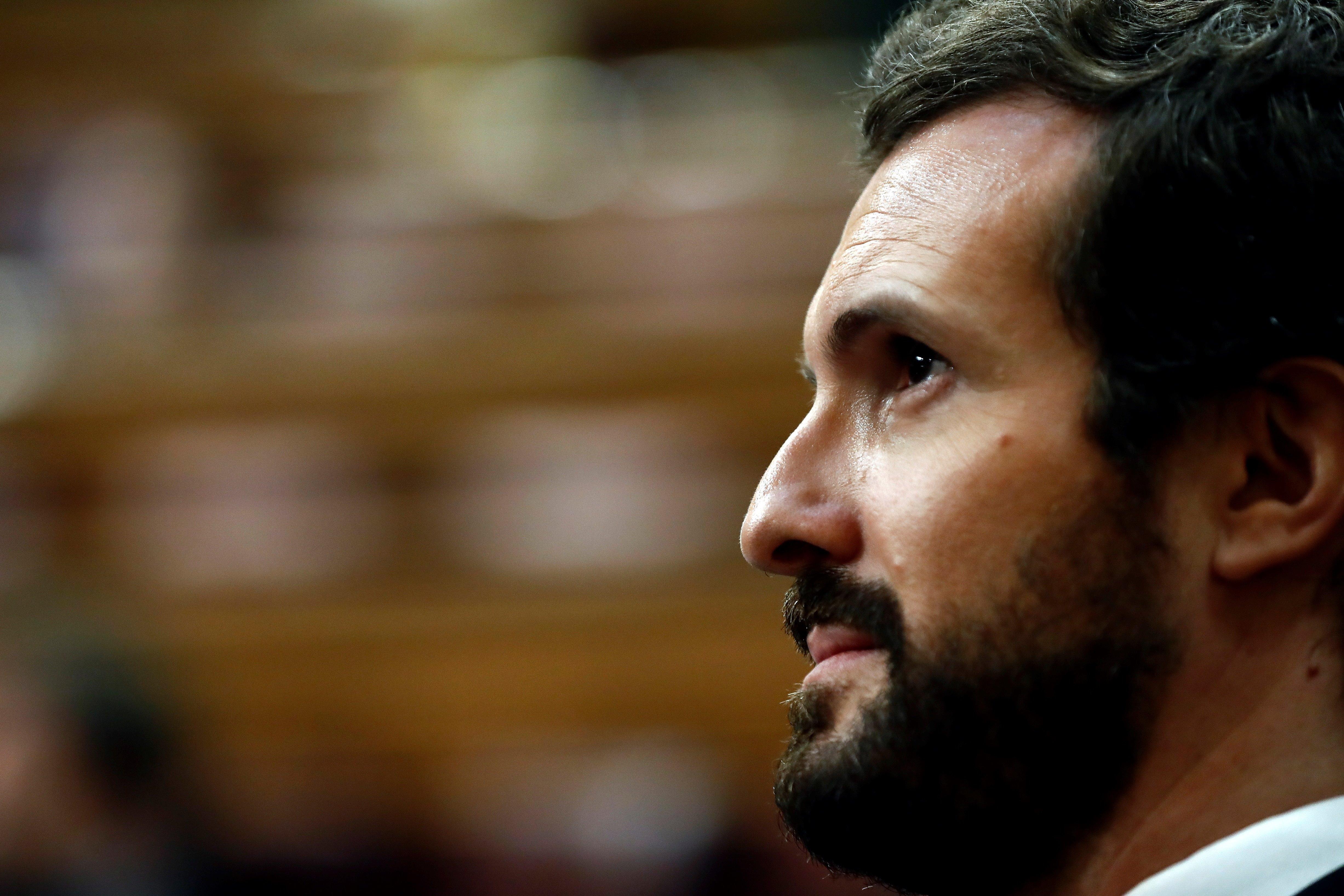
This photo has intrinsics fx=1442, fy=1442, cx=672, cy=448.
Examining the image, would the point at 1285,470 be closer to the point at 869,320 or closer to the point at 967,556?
the point at 967,556

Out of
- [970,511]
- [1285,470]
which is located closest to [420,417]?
[970,511]

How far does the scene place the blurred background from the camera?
4629mm

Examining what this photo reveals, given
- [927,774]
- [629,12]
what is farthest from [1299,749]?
[629,12]

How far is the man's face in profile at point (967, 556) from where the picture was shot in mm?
1132

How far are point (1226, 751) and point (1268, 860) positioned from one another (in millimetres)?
94

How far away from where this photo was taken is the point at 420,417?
498 centimetres

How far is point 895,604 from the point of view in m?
1.19

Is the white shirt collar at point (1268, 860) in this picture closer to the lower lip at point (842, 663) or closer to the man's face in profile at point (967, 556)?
the man's face in profile at point (967, 556)

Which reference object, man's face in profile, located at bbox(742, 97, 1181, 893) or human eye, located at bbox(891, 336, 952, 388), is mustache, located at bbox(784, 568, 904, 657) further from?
human eye, located at bbox(891, 336, 952, 388)

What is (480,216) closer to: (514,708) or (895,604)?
(514,708)

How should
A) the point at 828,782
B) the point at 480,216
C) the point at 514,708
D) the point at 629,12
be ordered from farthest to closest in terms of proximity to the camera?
the point at 629,12
the point at 480,216
the point at 514,708
the point at 828,782

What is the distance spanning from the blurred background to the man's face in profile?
301 cm

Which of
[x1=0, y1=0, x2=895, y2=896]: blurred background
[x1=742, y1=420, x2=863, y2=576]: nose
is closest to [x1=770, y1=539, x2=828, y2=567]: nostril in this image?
[x1=742, y1=420, x2=863, y2=576]: nose

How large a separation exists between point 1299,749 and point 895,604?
33cm
